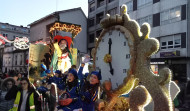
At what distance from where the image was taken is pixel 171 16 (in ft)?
50.1

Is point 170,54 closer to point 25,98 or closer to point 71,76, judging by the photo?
point 71,76

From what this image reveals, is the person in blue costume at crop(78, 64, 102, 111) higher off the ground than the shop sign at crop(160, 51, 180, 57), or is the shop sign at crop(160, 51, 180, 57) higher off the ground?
the shop sign at crop(160, 51, 180, 57)

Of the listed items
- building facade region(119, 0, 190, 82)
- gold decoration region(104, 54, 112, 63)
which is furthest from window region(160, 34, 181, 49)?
gold decoration region(104, 54, 112, 63)

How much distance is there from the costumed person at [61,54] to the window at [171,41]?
10.3 meters

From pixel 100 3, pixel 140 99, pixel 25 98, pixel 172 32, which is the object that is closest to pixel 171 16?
pixel 172 32

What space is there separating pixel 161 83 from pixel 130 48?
879 millimetres

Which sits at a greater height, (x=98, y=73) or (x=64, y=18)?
(x=64, y=18)

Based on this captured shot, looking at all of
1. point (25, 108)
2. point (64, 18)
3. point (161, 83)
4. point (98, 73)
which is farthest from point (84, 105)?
point (64, 18)

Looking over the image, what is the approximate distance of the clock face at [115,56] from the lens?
11.1ft

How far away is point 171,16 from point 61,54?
11.2 m

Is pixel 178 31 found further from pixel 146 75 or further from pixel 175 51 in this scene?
pixel 146 75

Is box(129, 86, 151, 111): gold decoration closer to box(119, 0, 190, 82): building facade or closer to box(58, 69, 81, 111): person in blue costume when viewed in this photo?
box(58, 69, 81, 111): person in blue costume

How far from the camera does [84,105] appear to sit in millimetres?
3402

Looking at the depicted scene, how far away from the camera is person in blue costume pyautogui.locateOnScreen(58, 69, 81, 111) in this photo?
11.0 feet
